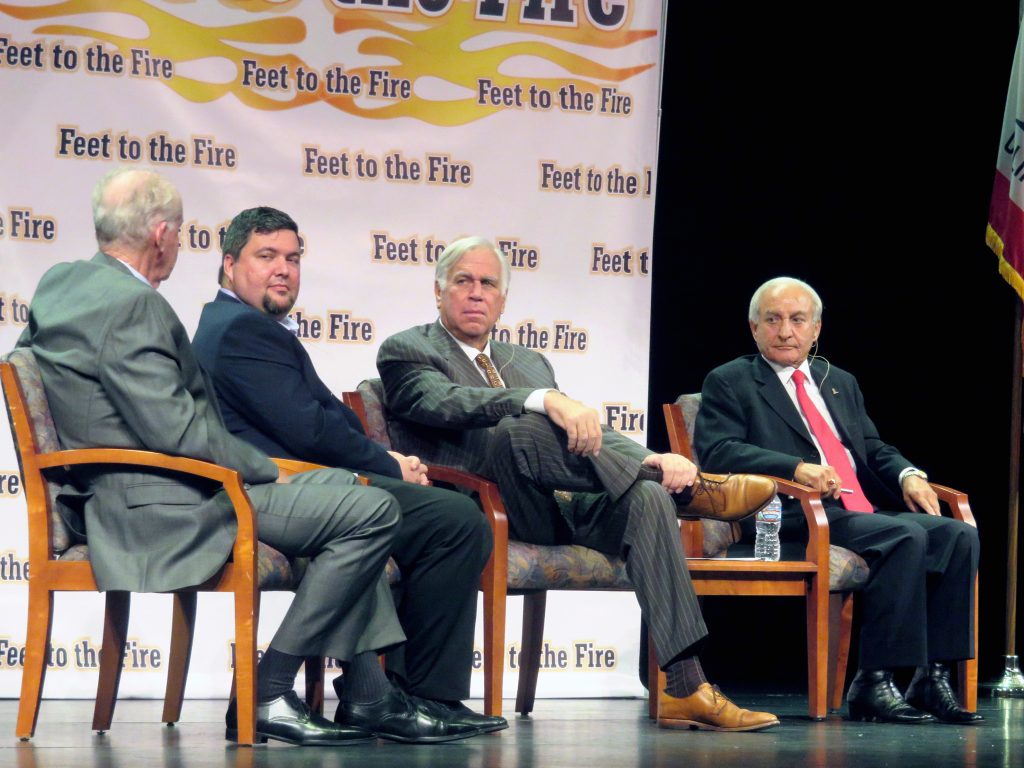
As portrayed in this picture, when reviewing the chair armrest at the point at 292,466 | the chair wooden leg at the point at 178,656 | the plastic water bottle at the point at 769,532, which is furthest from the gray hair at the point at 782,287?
the chair wooden leg at the point at 178,656

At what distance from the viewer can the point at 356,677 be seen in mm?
3250

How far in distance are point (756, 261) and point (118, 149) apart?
2347 mm

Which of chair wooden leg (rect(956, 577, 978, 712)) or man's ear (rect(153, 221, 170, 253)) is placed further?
chair wooden leg (rect(956, 577, 978, 712))

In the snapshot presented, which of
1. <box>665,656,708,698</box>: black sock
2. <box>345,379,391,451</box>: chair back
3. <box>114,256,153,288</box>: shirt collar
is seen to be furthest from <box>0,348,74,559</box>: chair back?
<box>665,656,708,698</box>: black sock

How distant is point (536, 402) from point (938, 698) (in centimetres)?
141

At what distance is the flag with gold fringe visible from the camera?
5.20 m

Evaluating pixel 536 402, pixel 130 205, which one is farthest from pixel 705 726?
pixel 130 205

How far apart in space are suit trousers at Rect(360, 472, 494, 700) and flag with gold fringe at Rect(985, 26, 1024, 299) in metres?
2.65

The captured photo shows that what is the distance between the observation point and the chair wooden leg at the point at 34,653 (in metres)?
3.18

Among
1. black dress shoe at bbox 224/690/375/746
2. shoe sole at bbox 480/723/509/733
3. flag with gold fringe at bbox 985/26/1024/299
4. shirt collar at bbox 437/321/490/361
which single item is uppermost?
flag with gold fringe at bbox 985/26/1024/299

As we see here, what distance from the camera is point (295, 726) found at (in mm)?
3105

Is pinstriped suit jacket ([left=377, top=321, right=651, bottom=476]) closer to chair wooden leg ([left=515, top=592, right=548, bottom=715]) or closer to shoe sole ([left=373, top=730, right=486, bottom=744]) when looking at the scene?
chair wooden leg ([left=515, top=592, right=548, bottom=715])

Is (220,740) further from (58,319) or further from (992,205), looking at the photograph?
(992,205)

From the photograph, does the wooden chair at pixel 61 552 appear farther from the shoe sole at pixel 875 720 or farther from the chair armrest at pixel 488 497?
the shoe sole at pixel 875 720
